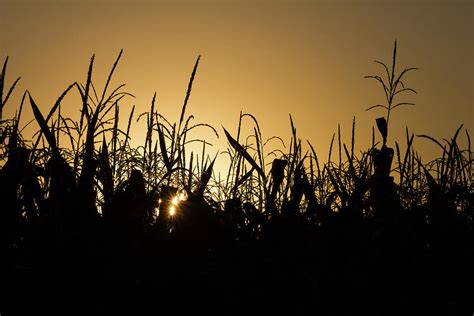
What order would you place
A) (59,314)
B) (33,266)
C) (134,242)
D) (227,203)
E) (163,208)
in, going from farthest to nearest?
(227,203) < (163,208) < (134,242) < (33,266) < (59,314)

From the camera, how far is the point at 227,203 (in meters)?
2.95

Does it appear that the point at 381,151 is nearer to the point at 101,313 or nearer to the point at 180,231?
the point at 180,231

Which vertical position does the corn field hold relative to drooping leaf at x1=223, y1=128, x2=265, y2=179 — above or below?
below

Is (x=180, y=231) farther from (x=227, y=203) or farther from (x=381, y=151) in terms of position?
(x=381, y=151)

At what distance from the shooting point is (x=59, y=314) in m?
1.85

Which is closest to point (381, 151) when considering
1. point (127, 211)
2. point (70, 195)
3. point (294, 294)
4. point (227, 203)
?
point (227, 203)

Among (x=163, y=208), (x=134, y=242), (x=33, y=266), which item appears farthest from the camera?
(x=163, y=208)

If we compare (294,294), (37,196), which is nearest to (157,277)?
(294,294)

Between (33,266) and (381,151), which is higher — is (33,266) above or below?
below

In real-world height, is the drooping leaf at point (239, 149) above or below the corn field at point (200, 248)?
above

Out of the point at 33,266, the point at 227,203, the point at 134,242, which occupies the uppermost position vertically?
the point at 227,203

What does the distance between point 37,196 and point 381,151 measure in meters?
1.75

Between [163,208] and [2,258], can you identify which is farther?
[163,208]

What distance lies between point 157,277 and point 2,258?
566 millimetres
